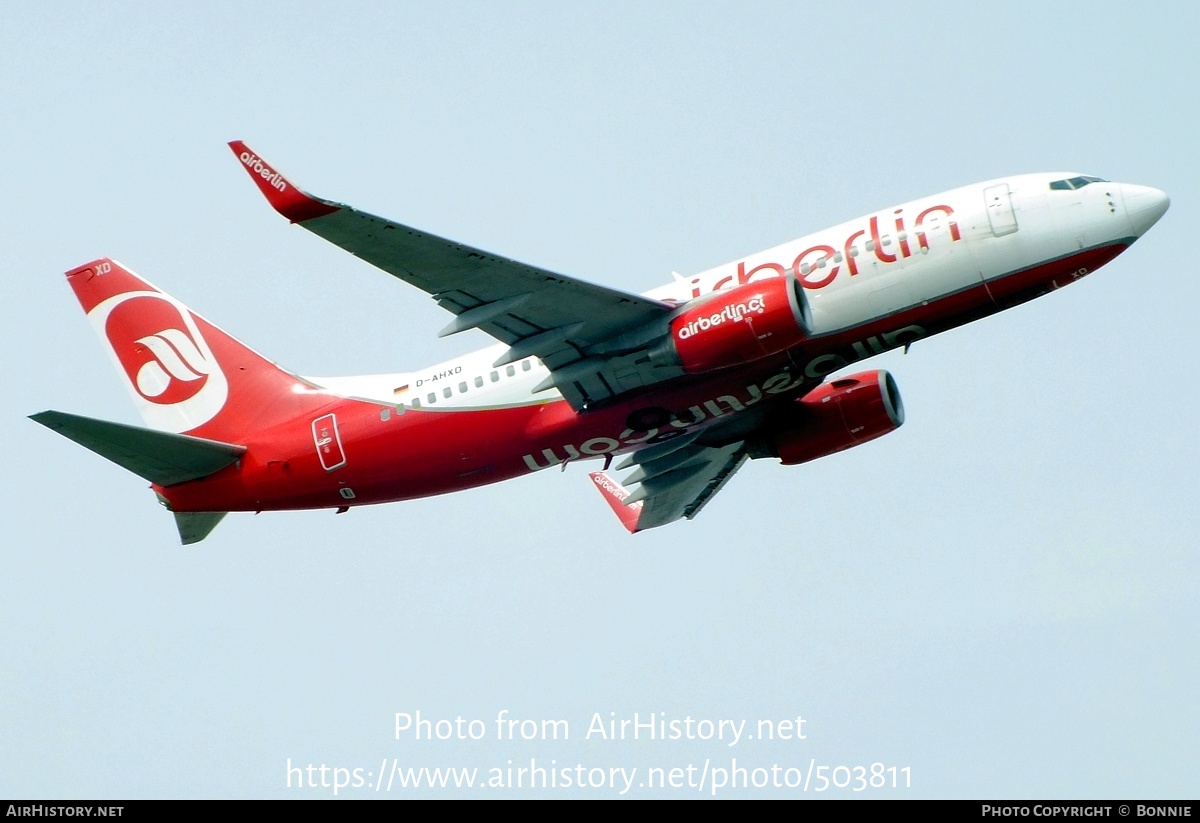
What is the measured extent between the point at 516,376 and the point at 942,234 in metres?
11.3

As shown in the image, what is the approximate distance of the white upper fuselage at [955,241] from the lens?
3697 cm

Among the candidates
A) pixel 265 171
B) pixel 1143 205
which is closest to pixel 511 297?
pixel 265 171

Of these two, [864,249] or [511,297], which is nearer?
[511,297]

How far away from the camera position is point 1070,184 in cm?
3762

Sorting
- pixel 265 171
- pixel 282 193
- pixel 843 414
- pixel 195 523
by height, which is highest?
pixel 265 171

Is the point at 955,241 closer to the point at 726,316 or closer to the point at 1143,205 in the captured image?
the point at 1143,205

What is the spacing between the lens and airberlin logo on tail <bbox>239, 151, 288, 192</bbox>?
106 ft

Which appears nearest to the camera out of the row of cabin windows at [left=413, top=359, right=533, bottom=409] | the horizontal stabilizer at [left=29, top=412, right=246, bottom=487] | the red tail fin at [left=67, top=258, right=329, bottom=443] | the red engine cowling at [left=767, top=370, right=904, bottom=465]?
the horizontal stabilizer at [left=29, top=412, right=246, bottom=487]

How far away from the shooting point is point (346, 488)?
4138 cm

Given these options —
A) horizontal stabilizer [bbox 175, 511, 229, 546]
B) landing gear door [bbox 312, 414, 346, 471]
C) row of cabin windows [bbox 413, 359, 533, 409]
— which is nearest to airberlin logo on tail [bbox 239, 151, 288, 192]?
row of cabin windows [bbox 413, 359, 533, 409]

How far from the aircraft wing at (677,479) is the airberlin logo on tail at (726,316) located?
6.64 metres

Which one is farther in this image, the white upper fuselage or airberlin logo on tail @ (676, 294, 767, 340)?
the white upper fuselage

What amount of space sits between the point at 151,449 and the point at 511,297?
11.2 metres

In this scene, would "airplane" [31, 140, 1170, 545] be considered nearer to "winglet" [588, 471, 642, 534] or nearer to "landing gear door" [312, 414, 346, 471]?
"landing gear door" [312, 414, 346, 471]
